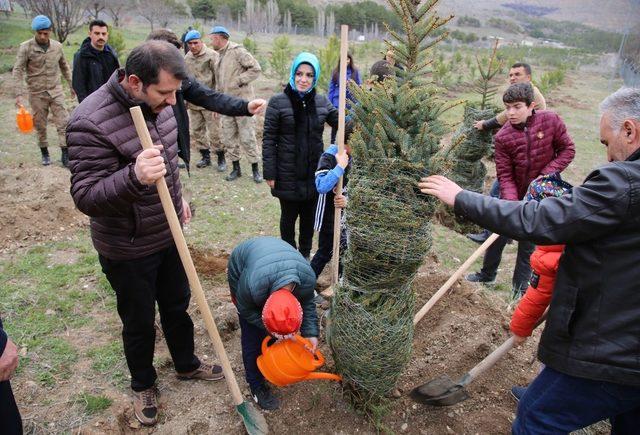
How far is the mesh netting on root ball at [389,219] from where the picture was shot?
87.6 inches

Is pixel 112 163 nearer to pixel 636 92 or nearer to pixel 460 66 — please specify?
pixel 636 92

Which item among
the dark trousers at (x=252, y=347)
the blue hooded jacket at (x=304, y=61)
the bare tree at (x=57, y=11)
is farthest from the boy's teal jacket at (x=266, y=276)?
the bare tree at (x=57, y=11)

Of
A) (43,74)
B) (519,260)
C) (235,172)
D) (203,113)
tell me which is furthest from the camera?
(203,113)

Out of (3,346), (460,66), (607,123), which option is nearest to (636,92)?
(607,123)

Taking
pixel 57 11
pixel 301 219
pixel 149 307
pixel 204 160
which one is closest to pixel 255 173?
pixel 204 160

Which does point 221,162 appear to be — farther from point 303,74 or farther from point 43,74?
point 303,74

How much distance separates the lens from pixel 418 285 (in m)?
3.96

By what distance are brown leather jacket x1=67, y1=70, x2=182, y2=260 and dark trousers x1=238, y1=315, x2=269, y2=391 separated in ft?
2.30

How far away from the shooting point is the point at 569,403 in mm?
1810

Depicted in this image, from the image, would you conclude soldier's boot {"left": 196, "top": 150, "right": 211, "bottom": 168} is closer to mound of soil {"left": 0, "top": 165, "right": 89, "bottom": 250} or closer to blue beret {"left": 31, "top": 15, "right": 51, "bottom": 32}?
mound of soil {"left": 0, "top": 165, "right": 89, "bottom": 250}

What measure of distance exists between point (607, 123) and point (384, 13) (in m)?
40.8

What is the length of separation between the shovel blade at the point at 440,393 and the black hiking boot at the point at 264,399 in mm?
887

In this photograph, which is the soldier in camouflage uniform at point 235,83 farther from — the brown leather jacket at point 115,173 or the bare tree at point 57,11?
the bare tree at point 57,11

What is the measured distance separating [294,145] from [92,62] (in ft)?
12.1
